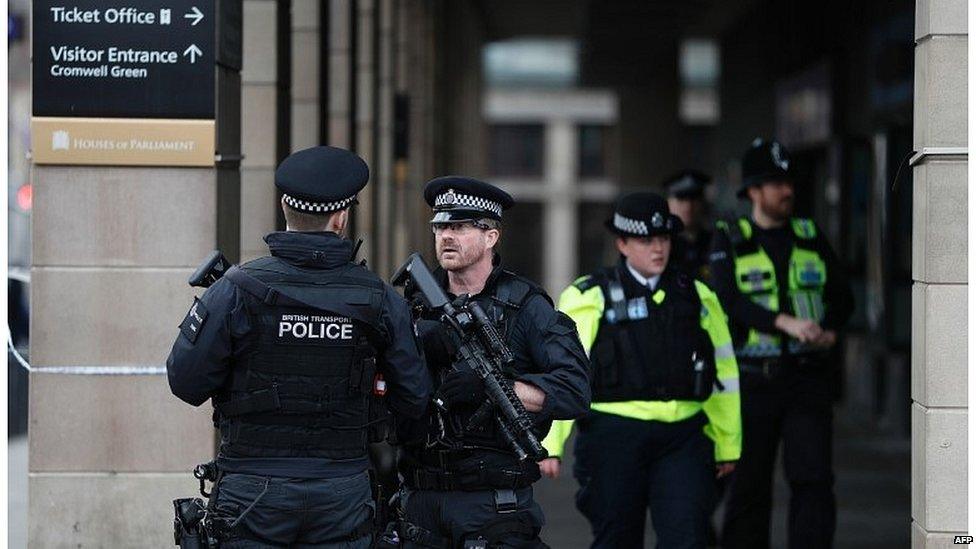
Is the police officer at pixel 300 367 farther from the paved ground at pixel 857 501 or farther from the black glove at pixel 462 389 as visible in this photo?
the paved ground at pixel 857 501

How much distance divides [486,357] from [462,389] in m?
0.13

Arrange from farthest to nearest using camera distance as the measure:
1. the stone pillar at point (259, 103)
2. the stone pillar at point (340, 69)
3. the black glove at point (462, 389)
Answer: the stone pillar at point (340, 69) < the stone pillar at point (259, 103) < the black glove at point (462, 389)

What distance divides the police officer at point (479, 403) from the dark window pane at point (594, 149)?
64.6m

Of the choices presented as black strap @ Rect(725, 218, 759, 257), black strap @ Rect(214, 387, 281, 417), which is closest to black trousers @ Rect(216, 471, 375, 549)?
black strap @ Rect(214, 387, 281, 417)

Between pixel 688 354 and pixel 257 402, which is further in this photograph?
pixel 688 354

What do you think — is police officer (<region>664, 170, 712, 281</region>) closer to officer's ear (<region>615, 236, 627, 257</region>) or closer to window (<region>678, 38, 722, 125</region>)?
officer's ear (<region>615, 236, 627, 257</region>)

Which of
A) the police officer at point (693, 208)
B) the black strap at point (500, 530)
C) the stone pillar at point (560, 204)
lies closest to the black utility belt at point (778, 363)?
the police officer at point (693, 208)

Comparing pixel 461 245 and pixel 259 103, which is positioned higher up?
pixel 259 103

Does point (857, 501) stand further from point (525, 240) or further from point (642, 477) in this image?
point (525, 240)

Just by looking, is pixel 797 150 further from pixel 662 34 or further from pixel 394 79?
pixel 662 34

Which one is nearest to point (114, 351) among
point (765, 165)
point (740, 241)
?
point (740, 241)

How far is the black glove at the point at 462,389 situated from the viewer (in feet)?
18.2

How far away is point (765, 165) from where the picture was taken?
8500 millimetres

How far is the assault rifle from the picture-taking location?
555 cm
